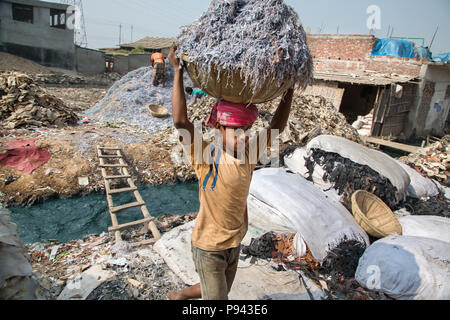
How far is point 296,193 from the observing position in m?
3.15

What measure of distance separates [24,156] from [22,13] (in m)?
15.9

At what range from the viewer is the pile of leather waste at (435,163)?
5605mm

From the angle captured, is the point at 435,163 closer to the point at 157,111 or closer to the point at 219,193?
the point at 219,193

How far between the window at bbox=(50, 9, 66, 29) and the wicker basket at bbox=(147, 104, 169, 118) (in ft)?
44.1

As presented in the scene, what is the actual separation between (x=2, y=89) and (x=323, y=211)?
8.51 m

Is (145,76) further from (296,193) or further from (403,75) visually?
(403,75)

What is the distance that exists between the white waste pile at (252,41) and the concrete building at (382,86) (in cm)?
951

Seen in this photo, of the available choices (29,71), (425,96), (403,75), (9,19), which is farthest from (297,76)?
(9,19)

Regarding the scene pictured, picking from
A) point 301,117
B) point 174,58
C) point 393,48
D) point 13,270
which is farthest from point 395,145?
point 13,270

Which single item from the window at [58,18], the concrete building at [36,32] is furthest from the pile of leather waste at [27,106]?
the window at [58,18]

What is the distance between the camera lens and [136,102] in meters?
9.06

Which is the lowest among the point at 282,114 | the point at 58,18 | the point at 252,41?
the point at 282,114

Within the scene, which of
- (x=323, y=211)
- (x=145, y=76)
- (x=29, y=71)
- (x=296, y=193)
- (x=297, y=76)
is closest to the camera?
(x=297, y=76)

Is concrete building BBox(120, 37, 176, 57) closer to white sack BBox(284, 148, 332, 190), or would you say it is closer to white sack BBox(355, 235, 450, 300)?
white sack BBox(284, 148, 332, 190)
